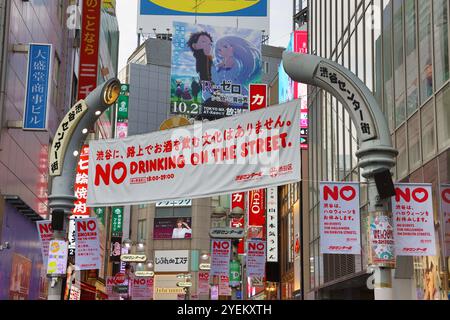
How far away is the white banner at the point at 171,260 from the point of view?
93.6 m

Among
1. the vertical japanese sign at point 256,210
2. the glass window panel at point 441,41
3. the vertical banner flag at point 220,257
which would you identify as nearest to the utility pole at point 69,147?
the glass window panel at point 441,41

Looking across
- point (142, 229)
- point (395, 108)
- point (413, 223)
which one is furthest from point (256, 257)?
point (142, 229)

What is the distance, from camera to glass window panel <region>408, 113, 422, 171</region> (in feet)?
62.7

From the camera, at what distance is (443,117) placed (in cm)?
1708

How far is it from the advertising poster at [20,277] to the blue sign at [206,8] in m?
19.3

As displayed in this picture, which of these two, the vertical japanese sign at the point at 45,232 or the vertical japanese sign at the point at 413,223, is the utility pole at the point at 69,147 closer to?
the vertical japanese sign at the point at 45,232

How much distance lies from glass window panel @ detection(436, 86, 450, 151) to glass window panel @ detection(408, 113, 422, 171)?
1.71 m

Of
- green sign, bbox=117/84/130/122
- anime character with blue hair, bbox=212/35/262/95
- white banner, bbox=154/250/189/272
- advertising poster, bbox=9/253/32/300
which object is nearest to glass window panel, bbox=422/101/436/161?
advertising poster, bbox=9/253/32/300

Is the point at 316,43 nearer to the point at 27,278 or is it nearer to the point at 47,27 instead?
the point at 47,27

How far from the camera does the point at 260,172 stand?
41.4 ft

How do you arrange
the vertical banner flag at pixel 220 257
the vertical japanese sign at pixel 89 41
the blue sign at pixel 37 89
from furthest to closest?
the vertical banner flag at pixel 220 257 → the vertical japanese sign at pixel 89 41 → the blue sign at pixel 37 89

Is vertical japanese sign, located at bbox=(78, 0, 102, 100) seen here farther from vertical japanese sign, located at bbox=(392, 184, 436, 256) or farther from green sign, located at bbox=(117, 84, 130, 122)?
green sign, located at bbox=(117, 84, 130, 122)

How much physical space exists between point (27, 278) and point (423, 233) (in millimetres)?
15834
